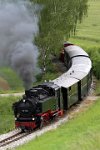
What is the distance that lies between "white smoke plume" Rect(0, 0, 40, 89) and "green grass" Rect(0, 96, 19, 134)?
423cm

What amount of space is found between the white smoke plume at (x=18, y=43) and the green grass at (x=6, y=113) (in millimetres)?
4233

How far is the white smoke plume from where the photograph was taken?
28.6 metres

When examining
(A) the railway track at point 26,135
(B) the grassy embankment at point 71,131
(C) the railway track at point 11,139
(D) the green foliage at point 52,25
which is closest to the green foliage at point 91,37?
(D) the green foliage at point 52,25

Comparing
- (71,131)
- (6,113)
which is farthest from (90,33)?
(71,131)

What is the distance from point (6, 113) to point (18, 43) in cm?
806

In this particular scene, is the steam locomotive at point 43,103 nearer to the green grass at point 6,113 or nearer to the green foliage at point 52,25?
the green grass at point 6,113

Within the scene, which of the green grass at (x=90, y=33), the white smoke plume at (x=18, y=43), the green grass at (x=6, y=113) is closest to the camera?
the white smoke plume at (x=18, y=43)

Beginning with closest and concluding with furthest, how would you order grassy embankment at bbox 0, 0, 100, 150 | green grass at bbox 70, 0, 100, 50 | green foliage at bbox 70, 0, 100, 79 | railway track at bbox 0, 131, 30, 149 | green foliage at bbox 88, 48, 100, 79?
grassy embankment at bbox 0, 0, 100, 150, railway track at bbox 0, 131, 30, 149, green foliage at bbox 88, 48, 100, 79, green foliage at bbox 70, 0, 100, 79, green grass at bbox 70, 0, 100, 50

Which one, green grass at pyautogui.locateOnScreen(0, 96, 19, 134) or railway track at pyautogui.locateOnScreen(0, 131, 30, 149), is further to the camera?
green grass at pyautogui.locateOnScreen(0, 96, 19, 134)

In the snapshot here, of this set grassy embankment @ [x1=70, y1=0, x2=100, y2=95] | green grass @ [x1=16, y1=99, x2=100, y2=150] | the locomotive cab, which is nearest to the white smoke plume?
the locomotive cab

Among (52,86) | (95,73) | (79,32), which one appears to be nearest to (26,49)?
(52,86)

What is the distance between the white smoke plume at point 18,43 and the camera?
28625 millimetres

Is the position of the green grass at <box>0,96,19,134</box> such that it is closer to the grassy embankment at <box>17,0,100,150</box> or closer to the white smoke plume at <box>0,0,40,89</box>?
the white smoke plume at <box>0,0,40,89</box>

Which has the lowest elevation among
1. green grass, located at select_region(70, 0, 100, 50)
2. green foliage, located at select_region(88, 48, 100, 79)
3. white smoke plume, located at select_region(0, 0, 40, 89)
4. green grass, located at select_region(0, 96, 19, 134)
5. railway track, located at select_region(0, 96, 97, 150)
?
green grass, located at select_region(70, 0, 100, 50)
